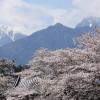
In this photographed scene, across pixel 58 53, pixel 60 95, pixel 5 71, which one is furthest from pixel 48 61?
pixel 5 71

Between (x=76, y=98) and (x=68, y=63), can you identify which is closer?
(x=76, y=98)

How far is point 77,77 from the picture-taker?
19219 mm

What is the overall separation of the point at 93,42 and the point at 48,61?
2.93 meters

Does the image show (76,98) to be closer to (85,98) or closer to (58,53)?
(85,98)

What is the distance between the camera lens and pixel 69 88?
1995cm

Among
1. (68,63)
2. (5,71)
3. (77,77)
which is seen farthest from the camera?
(5,71)

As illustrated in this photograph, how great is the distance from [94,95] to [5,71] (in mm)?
35871

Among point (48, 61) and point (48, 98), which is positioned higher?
point (48, 61)

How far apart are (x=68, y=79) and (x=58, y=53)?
118 inches

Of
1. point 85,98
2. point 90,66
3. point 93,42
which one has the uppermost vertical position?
point 93,42

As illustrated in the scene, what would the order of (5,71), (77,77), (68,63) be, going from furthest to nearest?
(5,71)
(68,63)
(77,77)

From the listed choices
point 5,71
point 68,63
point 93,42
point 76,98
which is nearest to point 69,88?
point 76,98

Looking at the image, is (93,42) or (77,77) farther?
(93,42)

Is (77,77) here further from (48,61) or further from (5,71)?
(5,71)
